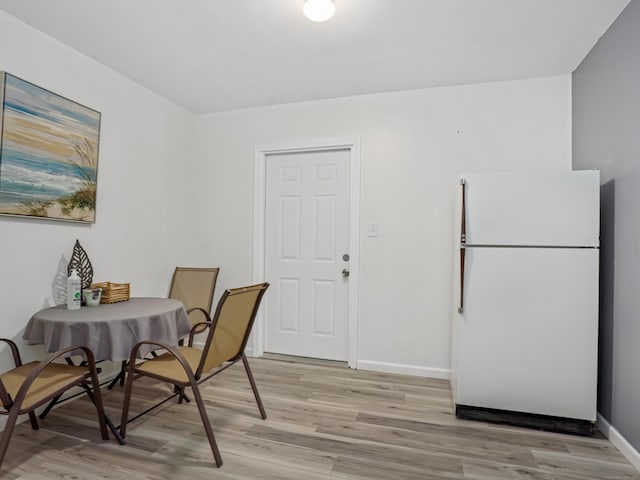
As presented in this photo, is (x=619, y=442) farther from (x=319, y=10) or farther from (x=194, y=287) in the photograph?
(x=194, y=287)

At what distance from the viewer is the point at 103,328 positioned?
6.56 ft

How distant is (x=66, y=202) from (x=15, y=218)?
328 mm

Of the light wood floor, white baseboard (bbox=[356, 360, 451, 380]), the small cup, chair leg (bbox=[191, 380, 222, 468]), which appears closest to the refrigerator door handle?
the light wood floor

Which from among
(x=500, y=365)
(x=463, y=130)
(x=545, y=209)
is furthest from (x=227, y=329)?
(x=463, y=130)

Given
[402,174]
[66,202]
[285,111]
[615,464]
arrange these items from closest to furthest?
[615,464]
[66,202]
[402,174]
[285,111]

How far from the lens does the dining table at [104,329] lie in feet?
6.46

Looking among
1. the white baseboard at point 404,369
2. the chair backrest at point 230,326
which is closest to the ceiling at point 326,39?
the chair backrest at point 230,326

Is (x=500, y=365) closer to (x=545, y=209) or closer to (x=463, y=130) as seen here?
(x=545, y=209)

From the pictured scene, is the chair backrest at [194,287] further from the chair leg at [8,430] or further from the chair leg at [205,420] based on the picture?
the chair leg at [8,430]

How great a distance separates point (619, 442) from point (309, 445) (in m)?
1.73

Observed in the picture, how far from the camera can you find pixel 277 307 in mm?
3627

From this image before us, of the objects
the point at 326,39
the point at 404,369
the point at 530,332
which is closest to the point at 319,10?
the point at 326,39

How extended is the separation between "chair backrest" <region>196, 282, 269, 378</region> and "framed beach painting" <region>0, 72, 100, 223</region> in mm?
1446

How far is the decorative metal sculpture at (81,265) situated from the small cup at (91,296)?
160mm
